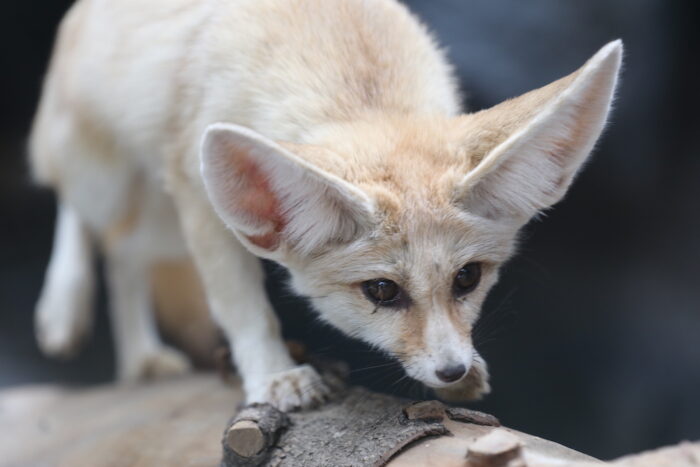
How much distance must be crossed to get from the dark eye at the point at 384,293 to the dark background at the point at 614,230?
2.01 m

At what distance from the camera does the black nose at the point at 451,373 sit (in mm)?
2219

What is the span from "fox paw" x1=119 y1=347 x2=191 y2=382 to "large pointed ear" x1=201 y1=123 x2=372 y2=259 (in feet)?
6.60

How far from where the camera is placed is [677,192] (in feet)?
15.2

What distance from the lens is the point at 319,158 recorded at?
234cm

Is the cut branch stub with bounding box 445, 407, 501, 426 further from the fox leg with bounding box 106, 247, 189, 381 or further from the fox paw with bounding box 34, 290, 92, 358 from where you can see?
the fox paw with bounding box 34, 290, 92, 358

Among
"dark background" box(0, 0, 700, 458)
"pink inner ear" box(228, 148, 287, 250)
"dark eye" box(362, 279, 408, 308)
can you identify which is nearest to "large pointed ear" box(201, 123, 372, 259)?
"pink inner ear" box(228, 148, 287, 250)

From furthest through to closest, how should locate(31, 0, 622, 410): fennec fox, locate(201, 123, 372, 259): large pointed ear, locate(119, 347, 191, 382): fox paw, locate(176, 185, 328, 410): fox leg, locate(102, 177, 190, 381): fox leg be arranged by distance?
1. locate(119, 347, 191, 382): fox paw
2. locate(102, 177, 190, 381): fox leg
3. locate(176, 185, 328, 410): fox leg
4. locate(31, 0, 622, 410): fennec fox
5. locate(201, 123, 372, 259): large pointed ear

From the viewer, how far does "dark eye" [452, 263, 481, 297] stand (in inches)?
94.3

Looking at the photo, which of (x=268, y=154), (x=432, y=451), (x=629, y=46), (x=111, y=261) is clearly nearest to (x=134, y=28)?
(x=111, y=261)

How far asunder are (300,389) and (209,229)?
2.38 feet

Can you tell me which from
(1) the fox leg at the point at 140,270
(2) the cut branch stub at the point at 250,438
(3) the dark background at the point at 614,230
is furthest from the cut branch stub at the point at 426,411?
(3) the dark background at the point at 614,230

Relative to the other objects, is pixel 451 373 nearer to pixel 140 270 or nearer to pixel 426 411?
pixel 426 411

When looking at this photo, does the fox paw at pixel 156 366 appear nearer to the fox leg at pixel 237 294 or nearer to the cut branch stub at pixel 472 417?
the fox leg at pixel 237 294

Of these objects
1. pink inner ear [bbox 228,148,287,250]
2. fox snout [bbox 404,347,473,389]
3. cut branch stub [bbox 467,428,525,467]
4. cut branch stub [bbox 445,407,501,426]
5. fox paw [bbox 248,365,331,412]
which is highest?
pink inner ear [bbox 228,148,287,250]
